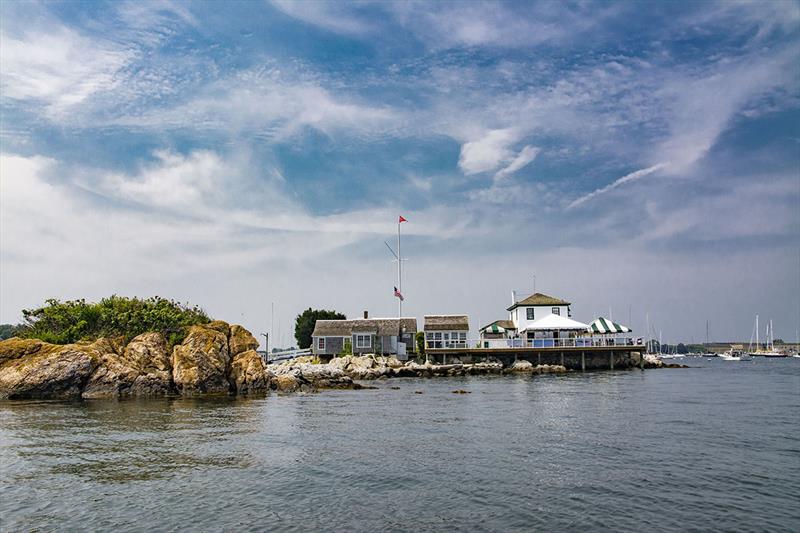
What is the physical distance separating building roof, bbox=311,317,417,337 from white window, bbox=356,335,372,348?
2.66ft

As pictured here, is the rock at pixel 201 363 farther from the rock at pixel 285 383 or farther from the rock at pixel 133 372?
the rock at pixel 285 383

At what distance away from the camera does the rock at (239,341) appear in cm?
4444

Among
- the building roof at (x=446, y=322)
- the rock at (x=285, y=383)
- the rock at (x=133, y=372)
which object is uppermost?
the building roof at (x=446, y=322)

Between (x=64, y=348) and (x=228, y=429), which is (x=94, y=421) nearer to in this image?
(x=228, y=429)

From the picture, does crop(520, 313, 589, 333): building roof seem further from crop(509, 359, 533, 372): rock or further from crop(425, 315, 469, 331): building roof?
crop(425, 315, 469, 331): building roof

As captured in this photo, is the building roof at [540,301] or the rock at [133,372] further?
the building roof at [540,301]

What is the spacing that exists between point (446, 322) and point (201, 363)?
1650 inches

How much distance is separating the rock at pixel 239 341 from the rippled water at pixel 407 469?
1557 centimetres

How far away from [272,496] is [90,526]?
3680mm

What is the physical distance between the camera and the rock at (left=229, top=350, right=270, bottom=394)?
4156 centimetres

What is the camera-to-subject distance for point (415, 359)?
2992 inches

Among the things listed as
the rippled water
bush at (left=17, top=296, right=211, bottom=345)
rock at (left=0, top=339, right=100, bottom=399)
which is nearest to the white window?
bush at (left=17, top=296, right=211, bottom=345)

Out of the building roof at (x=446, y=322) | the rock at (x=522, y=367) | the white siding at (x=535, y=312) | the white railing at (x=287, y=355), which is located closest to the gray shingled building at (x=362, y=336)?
the white railing at (x=287, y=355)

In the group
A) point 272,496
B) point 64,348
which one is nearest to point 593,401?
point 272,496
